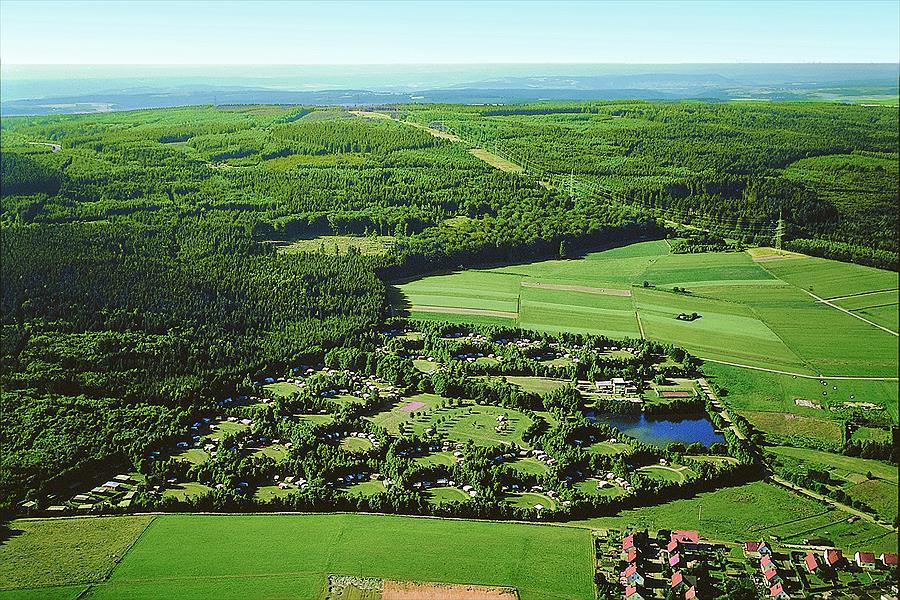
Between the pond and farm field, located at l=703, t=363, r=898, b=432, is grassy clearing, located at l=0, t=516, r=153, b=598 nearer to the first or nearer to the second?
the pond

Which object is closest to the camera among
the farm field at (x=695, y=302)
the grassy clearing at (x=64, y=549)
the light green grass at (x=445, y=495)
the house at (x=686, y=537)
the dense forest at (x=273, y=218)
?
the grassy clearing at (x=64, y=549)

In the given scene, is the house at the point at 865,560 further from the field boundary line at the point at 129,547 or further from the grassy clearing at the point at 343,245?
the grassy clearing at the point at 343,245

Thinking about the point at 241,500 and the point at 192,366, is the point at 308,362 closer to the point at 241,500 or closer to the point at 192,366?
the point at 192,366

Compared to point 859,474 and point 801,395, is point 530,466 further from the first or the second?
point 801,395

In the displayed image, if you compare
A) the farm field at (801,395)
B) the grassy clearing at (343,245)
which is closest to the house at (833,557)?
the farm field at (801,395)

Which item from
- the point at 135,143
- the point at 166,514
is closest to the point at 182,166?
the point at 135,143

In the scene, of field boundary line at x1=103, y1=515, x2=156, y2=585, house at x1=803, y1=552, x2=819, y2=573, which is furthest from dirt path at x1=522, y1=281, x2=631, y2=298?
field boundary line at x1=103, y1=515, x2=156, y2=585
